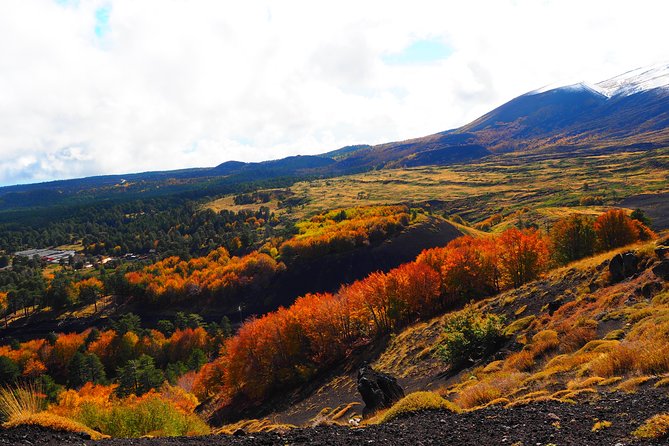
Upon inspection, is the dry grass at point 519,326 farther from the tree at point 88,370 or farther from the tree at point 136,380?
the tree at point 88,370

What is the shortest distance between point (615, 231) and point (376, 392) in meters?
75.0

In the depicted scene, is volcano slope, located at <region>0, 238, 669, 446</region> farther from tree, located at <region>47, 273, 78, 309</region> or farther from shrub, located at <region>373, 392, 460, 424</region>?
tree, located at <region>47, 273, 78, 309</region>

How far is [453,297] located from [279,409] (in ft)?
130

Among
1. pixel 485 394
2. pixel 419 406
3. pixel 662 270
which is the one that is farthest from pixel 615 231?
pixel 419 406

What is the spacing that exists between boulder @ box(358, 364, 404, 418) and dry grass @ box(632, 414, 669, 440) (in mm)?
17182

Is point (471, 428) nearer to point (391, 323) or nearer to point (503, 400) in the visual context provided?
point (503, 400)

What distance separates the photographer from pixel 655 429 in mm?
11102

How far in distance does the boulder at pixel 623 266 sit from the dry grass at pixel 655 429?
33.9 m

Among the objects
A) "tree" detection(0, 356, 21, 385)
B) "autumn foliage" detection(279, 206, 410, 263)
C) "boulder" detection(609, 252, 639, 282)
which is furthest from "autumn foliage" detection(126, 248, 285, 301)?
"boulder" detection(609, 252, 639, 282)

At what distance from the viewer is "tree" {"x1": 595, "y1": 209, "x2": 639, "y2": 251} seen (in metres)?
75.6

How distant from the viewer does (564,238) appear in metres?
76.6

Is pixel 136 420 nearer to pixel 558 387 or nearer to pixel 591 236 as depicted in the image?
pixel 558 387

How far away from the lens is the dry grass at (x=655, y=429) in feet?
35.6

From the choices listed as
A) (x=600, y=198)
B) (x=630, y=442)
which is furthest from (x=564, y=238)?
(x=600, y=198)
